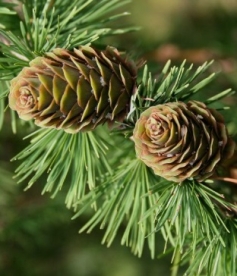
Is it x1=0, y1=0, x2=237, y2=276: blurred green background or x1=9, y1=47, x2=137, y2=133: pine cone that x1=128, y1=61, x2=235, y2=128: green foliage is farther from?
x1=0, y1=0, x2=237, y2=276: blurred green background

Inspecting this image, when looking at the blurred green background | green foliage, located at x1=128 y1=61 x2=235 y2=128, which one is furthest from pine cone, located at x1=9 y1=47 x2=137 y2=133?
the blurred green background

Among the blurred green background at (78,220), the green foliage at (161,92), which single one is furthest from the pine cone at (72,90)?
the blurred green background at (78,220)

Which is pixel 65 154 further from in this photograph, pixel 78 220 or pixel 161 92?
pixel 78 220

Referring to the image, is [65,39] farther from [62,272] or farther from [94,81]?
[62,272]

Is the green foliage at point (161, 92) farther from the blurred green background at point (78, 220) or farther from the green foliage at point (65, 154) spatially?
the blurred green background at point (78, 220)

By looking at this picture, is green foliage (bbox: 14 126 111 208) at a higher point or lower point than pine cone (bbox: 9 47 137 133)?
lower

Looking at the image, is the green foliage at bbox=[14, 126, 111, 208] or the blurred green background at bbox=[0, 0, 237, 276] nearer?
the green foliage at bbox=[14, 126, 111, 208]

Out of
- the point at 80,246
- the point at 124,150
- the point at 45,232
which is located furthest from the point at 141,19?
the point at 124,150
